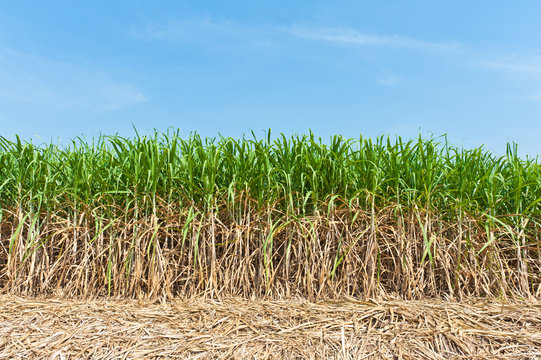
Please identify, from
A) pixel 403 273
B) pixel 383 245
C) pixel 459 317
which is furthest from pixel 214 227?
pixel 459 317

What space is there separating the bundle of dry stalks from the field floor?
0.21 metres

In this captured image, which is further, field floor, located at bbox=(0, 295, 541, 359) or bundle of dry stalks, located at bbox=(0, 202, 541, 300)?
bundle of dry stalks, located at bbox=(0, 202, 541, 300)

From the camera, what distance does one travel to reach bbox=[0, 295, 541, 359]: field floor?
2.04 metres

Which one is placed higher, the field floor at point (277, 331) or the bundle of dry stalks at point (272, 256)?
the bundle of dry stalks at point (272, 256)

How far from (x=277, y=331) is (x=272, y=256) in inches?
26.4

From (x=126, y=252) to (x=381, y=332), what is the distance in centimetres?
180

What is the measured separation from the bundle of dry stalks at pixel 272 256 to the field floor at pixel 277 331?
0.21m

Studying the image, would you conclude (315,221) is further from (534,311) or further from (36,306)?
(36,306)

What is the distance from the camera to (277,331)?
2158mm

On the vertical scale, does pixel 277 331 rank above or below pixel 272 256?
below

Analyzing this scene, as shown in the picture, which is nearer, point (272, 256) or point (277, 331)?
point (277, 331)

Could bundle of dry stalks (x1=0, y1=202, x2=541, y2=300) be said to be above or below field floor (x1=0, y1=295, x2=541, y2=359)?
above

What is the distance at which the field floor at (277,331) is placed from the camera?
2037 mm

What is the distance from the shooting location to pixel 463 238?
2889mm
